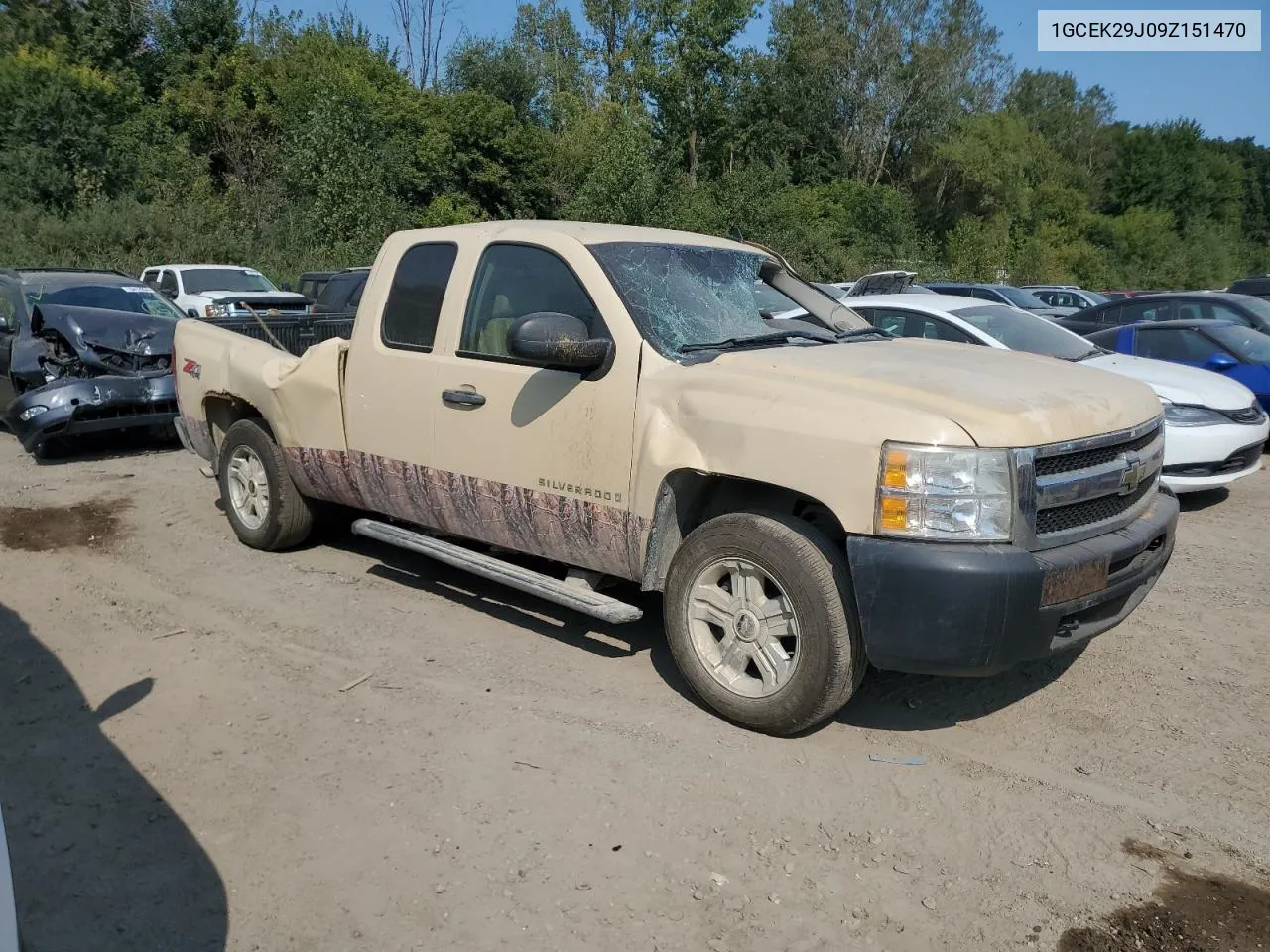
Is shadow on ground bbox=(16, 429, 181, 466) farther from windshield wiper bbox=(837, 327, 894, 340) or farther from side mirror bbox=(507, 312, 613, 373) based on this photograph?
windshield wiper bbox=(837, 327, 894, 340)

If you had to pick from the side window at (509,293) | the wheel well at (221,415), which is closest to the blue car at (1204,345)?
the side window at (509,293)

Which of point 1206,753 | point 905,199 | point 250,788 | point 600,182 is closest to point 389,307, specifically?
point 250,788

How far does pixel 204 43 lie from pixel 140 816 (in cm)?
4170

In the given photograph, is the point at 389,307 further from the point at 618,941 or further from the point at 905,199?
the point at 905,199

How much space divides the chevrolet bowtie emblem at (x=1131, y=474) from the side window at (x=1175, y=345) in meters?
6.83

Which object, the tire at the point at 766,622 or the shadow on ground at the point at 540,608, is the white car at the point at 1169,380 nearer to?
the shadow on ground at the point at 540,608

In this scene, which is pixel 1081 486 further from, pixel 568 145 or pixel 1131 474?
pixel 568 145

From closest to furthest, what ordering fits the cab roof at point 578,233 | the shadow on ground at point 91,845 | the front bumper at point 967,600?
the shadow on ground at point 91,845, the front bumper at point 967,600, the cab roof at point 578,233

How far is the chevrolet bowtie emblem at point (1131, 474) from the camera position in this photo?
13.0 feet

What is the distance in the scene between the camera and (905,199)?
41094 millimetres

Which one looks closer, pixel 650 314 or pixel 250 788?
pixel 250 788

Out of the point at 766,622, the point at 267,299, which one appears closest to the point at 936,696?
the point at 766,622

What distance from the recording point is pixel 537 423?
4.60 metres

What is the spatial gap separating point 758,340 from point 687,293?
417 millimetres
